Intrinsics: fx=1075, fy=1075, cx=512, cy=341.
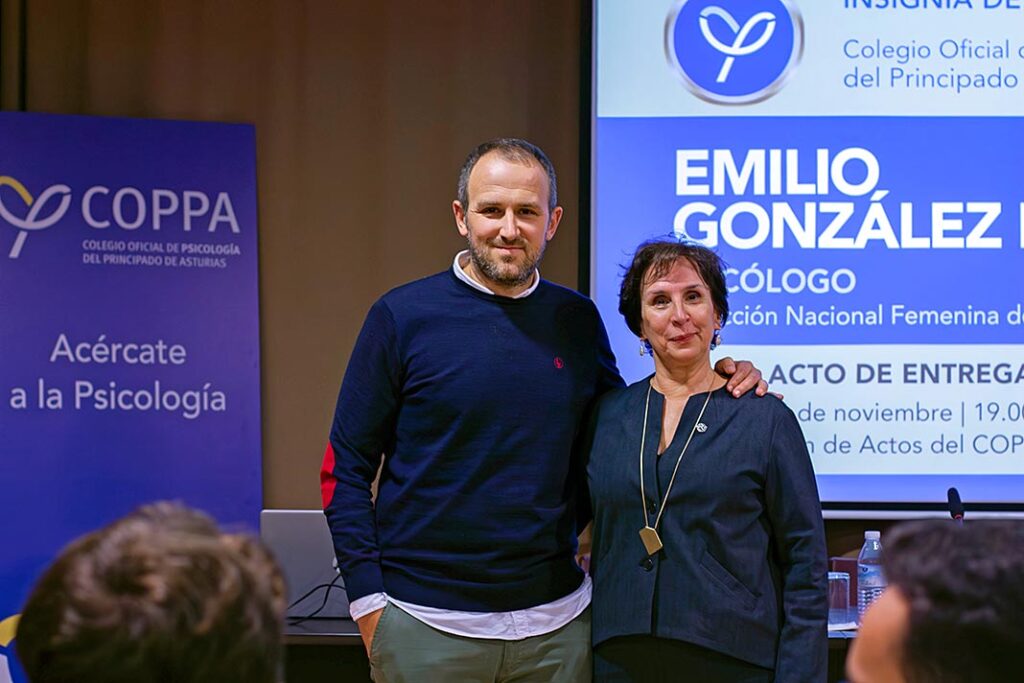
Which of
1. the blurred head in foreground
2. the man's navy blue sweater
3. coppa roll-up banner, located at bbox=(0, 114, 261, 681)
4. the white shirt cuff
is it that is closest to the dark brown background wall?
coppa roll-up banner, located at bbox=(0, 114, 261, 681)

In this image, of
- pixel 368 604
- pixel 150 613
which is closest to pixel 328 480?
pixel 368 604

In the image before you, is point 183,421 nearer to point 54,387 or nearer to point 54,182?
point 54,387

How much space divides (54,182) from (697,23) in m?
2.10

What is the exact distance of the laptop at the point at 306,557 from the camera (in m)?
3.29

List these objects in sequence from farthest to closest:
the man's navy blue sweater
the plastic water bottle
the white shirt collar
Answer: the plastic water bottle → the white shirt collar → the man's navy blue sweater

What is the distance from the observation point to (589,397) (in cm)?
236

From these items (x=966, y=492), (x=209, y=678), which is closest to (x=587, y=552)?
(x=966, y=492)

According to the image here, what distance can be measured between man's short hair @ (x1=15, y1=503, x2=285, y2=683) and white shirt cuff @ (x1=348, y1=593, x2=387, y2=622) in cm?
148

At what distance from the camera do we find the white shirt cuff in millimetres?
2191

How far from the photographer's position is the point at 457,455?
2.20 metres

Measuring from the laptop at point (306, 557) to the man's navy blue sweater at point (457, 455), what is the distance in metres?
1.10

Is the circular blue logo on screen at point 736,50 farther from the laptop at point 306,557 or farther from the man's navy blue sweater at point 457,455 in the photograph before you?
the laptop at point 306,557

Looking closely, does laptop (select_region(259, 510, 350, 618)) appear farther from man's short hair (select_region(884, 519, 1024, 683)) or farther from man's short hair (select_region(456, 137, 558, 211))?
man's short hair (select_region(884, 519, 1024, 683))

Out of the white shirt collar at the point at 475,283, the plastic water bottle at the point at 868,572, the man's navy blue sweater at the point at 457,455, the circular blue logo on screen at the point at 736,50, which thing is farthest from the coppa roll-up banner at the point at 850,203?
the man's navy blue sweater at the point at 457,455
